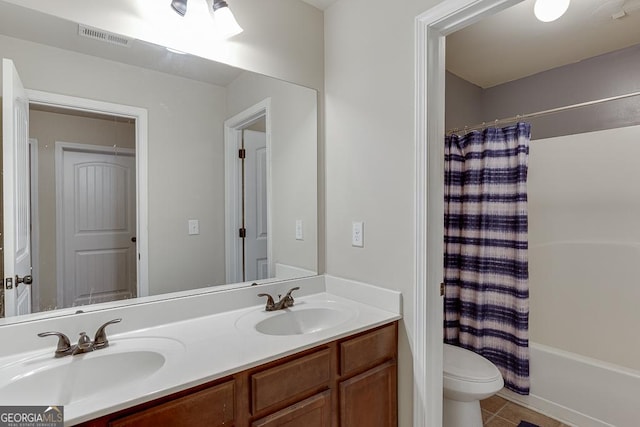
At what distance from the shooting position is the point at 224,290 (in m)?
1.54

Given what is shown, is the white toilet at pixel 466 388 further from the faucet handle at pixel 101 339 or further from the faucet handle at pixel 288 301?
the faucet handle at pixel 101 339

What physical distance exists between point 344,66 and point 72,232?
1461 millimetres

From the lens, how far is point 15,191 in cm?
111

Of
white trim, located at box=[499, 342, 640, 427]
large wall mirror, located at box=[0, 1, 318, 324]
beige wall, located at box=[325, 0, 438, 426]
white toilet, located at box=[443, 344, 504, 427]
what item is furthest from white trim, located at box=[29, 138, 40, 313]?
white trim, located at box=[499, 342, 640, 427]

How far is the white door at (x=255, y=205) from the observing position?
5.64 ft

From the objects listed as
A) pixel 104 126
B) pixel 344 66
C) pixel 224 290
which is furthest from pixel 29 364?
pixel 344 66

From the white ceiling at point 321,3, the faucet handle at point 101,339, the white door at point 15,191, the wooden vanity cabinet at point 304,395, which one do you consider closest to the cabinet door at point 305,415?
the wooden vanity cabinet at point 304,395

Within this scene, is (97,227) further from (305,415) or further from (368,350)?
(368,350)

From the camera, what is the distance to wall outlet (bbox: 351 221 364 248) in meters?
1.66

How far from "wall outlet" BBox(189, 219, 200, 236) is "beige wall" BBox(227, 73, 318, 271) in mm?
417

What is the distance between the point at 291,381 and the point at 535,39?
2.55 meters

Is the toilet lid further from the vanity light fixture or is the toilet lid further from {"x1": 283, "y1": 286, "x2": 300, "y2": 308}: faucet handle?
the vanity light fixture

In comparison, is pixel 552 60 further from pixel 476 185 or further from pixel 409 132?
pixel 409 132

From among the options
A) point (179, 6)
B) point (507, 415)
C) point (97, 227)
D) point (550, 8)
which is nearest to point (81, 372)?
point (97, 227)
